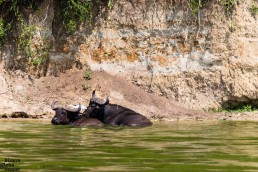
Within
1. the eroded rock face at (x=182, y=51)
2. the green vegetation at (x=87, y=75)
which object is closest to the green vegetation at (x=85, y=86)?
the green vegetation at (x=87, y=75)

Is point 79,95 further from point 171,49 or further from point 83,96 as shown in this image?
point 171,49

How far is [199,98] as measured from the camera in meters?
22.4

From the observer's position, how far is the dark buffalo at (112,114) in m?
16.2

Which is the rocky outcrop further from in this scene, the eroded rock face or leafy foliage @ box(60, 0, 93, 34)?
leafy foliage @ box(60, 0, 93, 34)

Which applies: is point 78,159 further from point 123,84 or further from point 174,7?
point 174,7

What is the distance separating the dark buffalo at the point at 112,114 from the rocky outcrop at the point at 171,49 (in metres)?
5.33

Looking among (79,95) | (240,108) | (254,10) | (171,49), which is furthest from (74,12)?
(240,108)

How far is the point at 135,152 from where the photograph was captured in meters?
8.70

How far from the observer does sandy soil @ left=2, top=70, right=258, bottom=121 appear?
20.3 meters

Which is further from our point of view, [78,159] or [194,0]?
[194,0]

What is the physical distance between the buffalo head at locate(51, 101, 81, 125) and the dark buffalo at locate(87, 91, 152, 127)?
0.47 metres

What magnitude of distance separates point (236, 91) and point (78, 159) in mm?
15087

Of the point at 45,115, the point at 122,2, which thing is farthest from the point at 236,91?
the point at 45,115

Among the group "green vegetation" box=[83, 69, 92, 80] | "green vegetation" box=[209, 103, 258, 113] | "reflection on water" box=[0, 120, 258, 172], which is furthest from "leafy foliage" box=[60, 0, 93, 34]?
"reflection on water" box=[0, 120, 258, 172]
